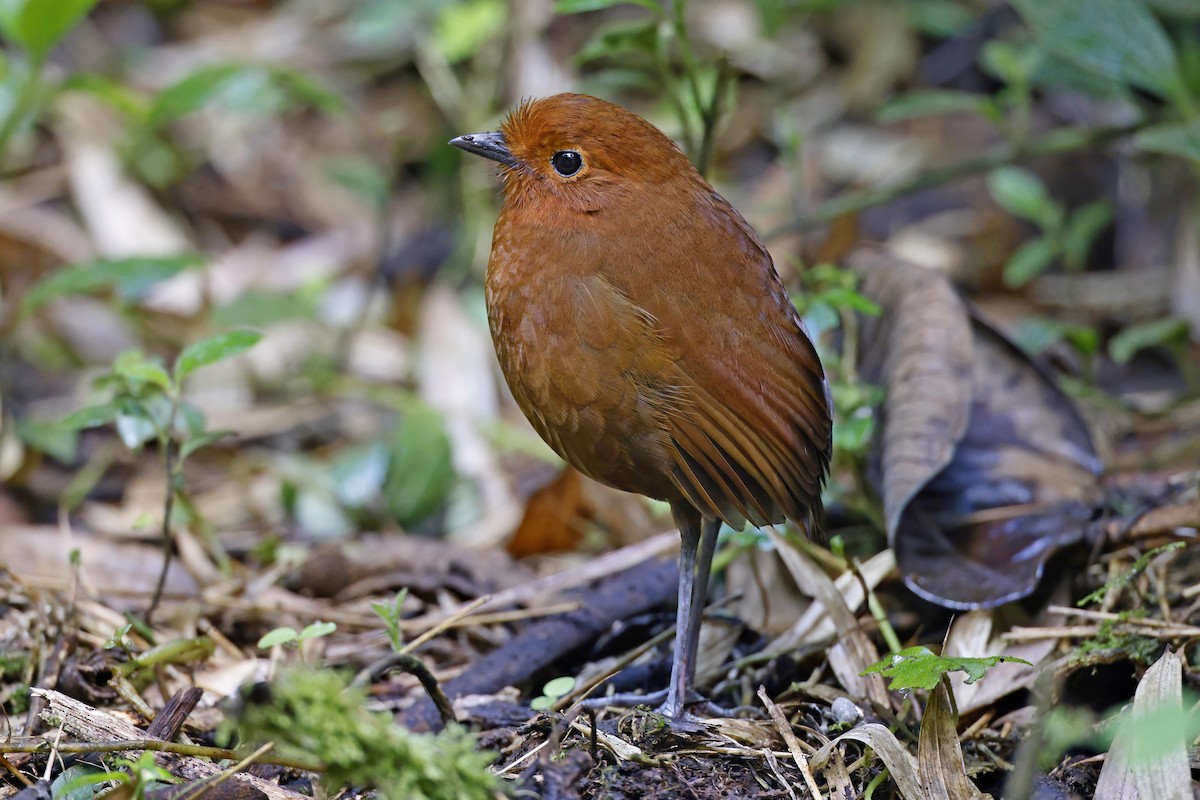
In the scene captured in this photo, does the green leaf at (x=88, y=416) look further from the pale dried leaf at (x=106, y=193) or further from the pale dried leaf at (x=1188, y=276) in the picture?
the pale dried leaf at (x=1188, y=276)

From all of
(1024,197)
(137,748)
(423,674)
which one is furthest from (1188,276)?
(137,748)

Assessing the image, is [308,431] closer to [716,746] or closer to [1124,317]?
[716,746]

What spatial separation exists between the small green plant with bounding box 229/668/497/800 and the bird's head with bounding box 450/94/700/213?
4.34ft

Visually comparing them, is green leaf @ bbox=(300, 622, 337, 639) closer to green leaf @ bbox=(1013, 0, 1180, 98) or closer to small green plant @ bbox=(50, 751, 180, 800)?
small green plant @ bbox=(50, 751, 180, 800)

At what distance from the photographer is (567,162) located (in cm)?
293

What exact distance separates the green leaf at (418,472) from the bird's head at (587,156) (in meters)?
1.95

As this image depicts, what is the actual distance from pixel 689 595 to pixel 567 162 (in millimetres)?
1097

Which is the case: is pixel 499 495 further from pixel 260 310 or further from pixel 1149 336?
pixel 1149 336

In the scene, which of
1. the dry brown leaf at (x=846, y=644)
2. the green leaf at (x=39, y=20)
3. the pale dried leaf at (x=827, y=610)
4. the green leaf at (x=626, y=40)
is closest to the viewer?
the dry brown leaf at (x=846, y=644)

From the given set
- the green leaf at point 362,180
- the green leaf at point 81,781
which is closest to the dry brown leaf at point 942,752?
the green leaf at point 81,781

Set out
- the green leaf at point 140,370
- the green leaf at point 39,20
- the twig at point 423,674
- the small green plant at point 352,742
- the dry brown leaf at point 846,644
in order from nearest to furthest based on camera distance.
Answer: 1. the small green plant at point 352,742
2. the twig at point 423,674
3. the dry brown leaf at point 846,644
4. the green leaf at point 140,370
5. the green leaf at point 39,20

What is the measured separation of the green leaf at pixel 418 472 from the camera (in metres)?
4.73

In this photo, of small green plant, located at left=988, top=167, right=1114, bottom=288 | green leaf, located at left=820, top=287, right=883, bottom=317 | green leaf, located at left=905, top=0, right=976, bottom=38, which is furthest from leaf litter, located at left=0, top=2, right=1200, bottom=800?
small green plant, located at left=988, top=167, right=1114, bottom=288

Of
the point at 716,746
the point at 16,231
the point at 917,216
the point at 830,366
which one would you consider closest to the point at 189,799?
the point at 716,746
